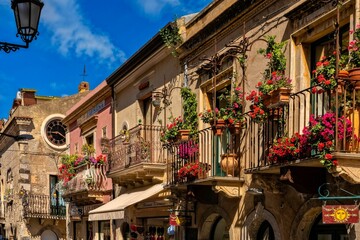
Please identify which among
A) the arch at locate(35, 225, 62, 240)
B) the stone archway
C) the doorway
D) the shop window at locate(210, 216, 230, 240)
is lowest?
the stone archway

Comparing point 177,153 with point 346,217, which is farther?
point 177,153

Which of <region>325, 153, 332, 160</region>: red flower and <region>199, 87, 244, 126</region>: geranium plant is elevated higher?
<region>199, 87, 244, 126</region>: geranium plant

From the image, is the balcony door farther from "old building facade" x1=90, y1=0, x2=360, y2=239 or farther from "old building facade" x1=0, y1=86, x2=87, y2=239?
"old building facade" x1=90, y1=0, x2=360, y2=239

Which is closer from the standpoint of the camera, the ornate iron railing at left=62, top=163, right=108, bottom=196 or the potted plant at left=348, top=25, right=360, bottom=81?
the potted plant at left=348, top=25, right=360, bottom=81

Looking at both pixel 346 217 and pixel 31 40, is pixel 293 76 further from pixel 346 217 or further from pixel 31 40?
pixel 31 40

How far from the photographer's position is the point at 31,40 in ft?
24.2

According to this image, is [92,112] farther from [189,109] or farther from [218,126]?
[218,126]

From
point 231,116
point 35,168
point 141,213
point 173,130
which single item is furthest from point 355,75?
point 35,168

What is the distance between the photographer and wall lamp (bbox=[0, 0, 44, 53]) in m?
7.22

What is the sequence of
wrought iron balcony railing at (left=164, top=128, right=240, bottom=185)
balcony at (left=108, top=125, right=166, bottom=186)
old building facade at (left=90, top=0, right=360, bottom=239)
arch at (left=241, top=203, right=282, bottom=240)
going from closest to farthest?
old building facade at (left=90, top=0, right=360, bottom=239)
arch at (left=241, top=203, right=282, bottom=240)
wrought iron balcony railing at (left=164, top=128, right=240, bottom=185)
balcony at (left=108, top=125, right=166, bottom=186)

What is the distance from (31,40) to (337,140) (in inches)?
153

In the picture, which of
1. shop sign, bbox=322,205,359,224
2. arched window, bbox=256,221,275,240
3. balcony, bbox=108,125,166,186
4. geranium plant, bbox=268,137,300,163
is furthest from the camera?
balcony, bbox=108,125,166,186

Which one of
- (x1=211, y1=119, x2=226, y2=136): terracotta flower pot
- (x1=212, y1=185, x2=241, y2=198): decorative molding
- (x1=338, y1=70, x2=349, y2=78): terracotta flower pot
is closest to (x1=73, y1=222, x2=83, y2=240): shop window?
(x1=212, y1=185, x2=241, y2=198): decorative molding

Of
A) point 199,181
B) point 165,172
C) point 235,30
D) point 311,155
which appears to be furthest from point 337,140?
point 165,172
